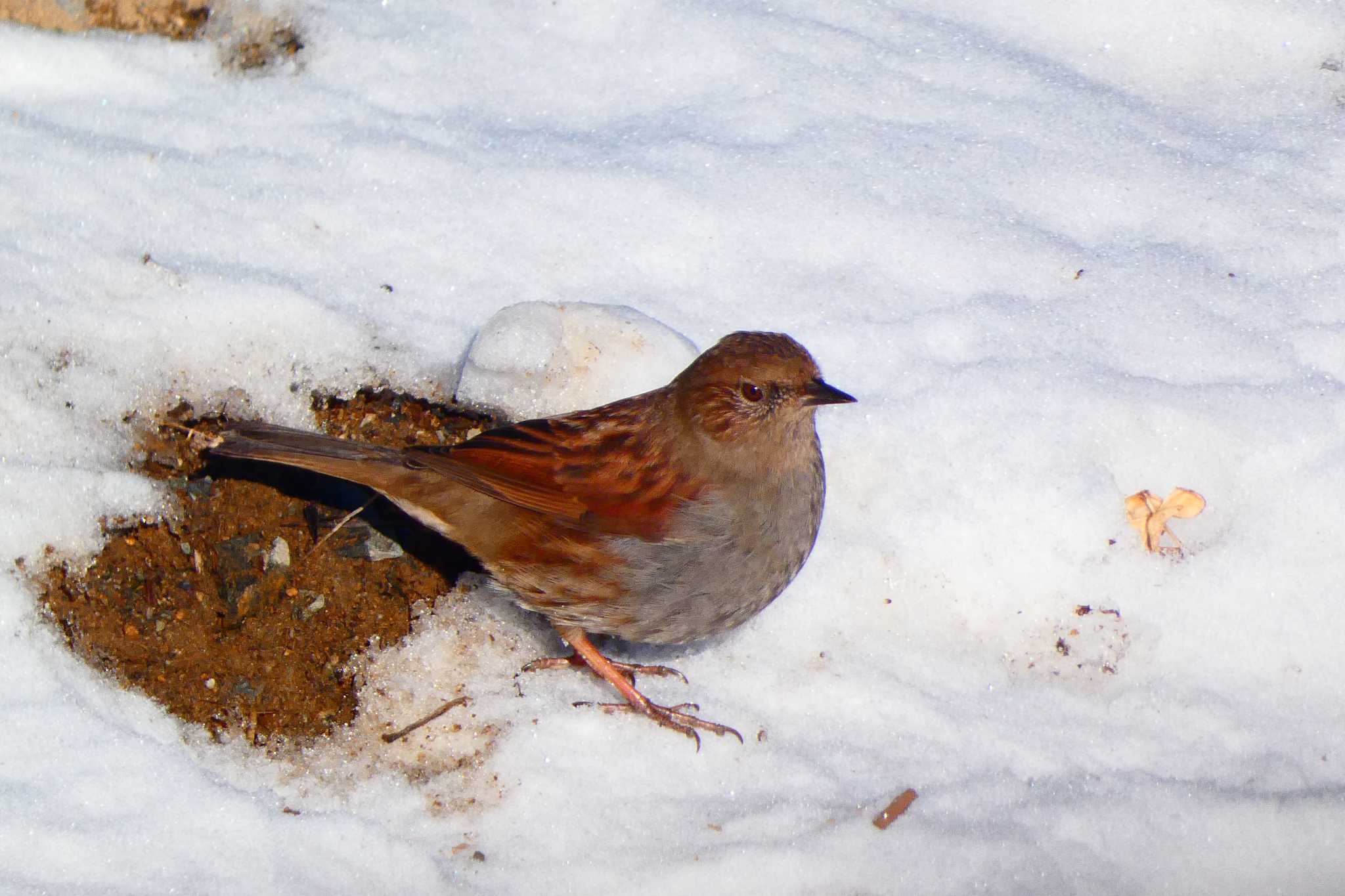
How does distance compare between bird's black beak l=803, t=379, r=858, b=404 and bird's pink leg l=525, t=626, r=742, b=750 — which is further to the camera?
bird's pink leg l=525, t=626, r=742, b=750

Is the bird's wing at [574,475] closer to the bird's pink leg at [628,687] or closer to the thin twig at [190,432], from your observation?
the bird's pink leg at [628,687]

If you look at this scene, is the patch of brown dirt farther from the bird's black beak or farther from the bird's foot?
the bird's foot

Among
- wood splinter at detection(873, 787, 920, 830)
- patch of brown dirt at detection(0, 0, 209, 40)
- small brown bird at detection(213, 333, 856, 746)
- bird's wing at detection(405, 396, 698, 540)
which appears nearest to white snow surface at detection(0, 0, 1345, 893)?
wood splinter at detection(873, 787, 920, 830)

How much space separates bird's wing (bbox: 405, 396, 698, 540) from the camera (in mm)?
4062

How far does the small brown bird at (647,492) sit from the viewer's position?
405 centimetres

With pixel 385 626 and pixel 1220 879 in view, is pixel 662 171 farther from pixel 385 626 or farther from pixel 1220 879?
pixel 1220 879

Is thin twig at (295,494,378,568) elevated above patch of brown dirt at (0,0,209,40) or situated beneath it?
situated beneath

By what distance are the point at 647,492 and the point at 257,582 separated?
1.43m

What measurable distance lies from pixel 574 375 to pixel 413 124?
138cm

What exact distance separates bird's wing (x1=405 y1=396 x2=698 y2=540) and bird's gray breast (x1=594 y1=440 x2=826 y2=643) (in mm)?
71

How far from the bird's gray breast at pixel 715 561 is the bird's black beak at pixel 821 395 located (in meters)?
0.27

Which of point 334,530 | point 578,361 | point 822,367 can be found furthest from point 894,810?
point 334,530

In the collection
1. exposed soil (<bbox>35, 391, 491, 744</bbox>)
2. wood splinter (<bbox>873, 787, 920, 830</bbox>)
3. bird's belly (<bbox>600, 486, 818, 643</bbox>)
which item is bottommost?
wood splinter (<bbox>873, 787, 920, 830</bbox>)

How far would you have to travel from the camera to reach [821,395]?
4047 mm
